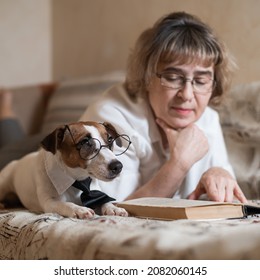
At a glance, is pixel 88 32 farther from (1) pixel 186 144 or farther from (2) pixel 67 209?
(2) pixel 67 209

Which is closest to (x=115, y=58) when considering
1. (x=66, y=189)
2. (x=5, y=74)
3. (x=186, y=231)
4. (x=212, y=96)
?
(x=5, y=74)

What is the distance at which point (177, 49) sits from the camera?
3.97 feet

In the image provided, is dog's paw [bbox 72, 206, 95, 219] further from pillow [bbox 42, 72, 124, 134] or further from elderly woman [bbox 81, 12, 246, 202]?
pillow [bbox 42, 72, 124, 134]

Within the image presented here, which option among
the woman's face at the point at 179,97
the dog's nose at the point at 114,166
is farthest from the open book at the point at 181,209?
the woman's face at the point at 179,97

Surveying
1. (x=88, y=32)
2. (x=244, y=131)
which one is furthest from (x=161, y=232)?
(x=88, y=32)

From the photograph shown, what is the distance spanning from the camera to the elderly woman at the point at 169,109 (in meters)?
1.19

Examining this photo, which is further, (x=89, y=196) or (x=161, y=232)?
(x=89, y=196)

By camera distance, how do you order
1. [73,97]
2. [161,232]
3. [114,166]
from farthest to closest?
[73,97] → [114,166] → [161,232]

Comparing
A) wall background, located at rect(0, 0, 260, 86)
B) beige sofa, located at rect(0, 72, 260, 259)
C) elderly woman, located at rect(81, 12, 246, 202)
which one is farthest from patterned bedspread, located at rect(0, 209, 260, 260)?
wall background, located at rect(0, 0, 260, 86)

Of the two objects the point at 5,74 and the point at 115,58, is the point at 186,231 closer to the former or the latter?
the point at 115,58

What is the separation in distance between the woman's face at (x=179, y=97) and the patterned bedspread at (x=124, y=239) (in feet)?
A: 1.10

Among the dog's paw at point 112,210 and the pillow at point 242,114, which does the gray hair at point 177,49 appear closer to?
the pillow at point 242,114

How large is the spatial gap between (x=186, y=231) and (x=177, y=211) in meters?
0.19

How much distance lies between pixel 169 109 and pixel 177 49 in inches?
5.6
